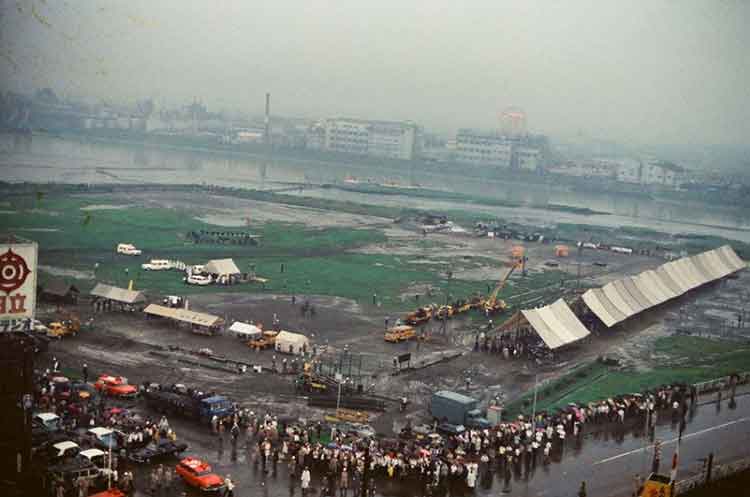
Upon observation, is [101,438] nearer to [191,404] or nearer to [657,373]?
[191,404]

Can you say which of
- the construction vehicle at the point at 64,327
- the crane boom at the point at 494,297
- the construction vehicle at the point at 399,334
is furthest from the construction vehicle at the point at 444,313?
the construction vehicle at the point at 64,327

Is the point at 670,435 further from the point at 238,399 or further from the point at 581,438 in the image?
the point at 238,399

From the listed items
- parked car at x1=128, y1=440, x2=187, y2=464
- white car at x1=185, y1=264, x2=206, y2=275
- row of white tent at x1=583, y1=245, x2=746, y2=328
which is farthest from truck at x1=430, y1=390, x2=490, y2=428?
white car at x1=185, y1=264, x2=206, y2=275

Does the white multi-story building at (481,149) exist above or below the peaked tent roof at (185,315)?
above

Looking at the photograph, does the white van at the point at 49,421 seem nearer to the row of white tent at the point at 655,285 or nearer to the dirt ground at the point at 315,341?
the dirt ground at the point at 315,341

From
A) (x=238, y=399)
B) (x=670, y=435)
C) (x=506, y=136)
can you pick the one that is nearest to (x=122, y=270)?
(x=238, y=399)
